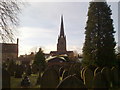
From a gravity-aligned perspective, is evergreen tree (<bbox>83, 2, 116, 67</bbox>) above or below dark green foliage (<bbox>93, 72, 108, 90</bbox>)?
above

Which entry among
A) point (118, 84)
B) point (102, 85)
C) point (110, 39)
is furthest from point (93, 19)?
point (102, 85)

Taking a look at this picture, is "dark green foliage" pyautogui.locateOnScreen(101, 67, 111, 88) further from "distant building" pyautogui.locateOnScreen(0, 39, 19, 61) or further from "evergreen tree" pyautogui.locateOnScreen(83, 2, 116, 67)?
"distant building" pyautogui.locateOnScreen(0, 39, 19, 61)

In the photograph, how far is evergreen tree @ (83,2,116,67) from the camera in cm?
2775

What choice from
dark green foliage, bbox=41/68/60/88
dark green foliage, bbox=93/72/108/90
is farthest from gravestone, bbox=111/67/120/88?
dark green foliage, bbox=41/68/60/88

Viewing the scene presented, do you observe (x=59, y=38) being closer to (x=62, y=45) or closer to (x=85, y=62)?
(x=62, y=45)

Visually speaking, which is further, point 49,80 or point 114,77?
point 114,77

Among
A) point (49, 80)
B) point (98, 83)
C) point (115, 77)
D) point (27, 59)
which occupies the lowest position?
point (27, 59)

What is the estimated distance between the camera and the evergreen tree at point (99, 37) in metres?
27.8

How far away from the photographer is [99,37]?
1128 inches

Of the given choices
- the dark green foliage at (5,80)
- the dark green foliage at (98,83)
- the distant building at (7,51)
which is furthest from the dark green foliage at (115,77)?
the distant building at (7,51)

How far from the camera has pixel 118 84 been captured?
2111cm

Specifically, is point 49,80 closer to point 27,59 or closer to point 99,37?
point 99,37

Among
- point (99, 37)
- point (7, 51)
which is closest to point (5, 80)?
point (99, 37)

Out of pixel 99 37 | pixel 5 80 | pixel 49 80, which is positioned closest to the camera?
pixel 5 80
